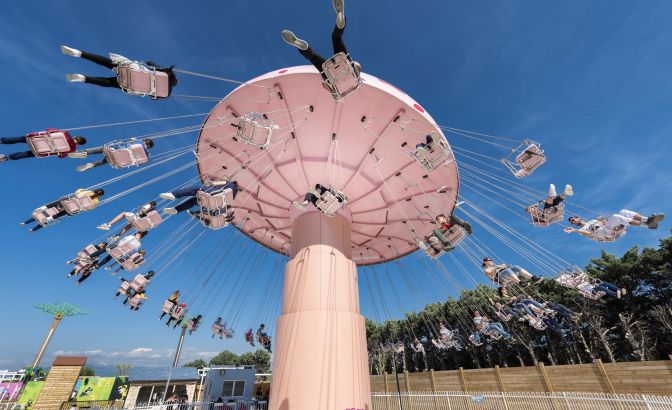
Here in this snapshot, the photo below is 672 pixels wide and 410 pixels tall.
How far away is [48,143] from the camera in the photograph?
Answer: 8.36 meters

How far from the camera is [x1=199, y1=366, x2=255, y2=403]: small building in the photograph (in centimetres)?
2977

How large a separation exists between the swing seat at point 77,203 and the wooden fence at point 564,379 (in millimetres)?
24400

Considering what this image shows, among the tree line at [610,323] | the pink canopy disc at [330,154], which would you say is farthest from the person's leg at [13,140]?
the tree line at [610,323]

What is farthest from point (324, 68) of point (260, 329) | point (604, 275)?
point (604, 275)

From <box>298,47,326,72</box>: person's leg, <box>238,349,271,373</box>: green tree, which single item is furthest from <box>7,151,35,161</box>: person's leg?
<box>238,349,271,373</box>: green tree

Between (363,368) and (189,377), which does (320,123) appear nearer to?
(363,368)

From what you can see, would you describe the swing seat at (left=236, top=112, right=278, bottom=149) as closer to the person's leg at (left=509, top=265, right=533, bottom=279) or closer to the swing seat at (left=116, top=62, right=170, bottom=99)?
the swing seat at (left=116, top=62, right=170, bottom=99)

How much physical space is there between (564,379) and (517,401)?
9.83 ft

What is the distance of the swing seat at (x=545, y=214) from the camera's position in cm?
1181

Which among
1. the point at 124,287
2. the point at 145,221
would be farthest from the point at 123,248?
the point at 124,287

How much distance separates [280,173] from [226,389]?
92.0ft

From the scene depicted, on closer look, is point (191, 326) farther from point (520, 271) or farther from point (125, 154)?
point (520, 271)

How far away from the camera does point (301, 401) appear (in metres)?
9.05

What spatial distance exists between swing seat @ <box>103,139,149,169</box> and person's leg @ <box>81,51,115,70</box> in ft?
8.13
